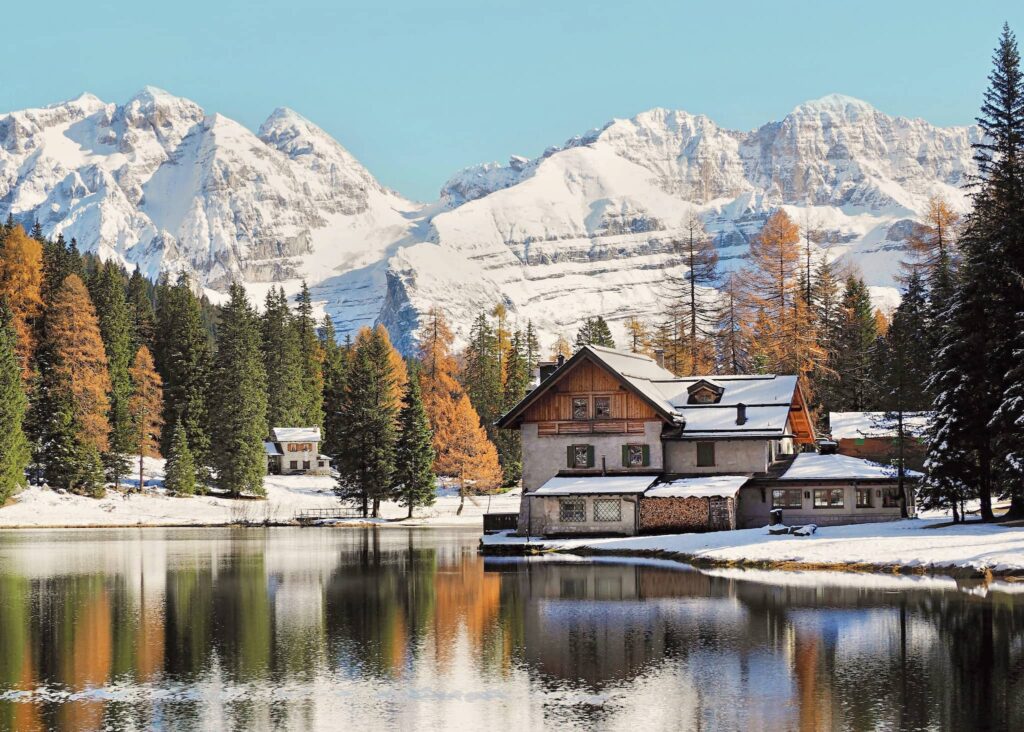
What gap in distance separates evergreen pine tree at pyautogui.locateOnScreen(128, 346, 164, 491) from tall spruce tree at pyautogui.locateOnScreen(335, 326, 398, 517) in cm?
1763

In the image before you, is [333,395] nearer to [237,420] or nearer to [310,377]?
[310,377]

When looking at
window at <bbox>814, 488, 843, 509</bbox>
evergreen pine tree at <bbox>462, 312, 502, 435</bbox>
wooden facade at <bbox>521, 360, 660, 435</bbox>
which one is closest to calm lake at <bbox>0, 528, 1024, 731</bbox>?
window at <bbox>814, 488, 843, 509</bbox>

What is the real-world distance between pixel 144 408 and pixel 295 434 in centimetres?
3270

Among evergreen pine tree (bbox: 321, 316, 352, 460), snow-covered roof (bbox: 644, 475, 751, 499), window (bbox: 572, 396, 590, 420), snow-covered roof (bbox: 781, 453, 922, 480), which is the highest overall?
evergreen pine tree (bbox: 321, 316, 352, 460)

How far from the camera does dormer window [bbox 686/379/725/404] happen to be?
7219cm

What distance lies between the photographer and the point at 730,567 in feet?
165

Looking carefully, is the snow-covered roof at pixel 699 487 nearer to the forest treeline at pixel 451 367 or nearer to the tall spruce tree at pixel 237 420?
the forest treeline at pixel 451 367

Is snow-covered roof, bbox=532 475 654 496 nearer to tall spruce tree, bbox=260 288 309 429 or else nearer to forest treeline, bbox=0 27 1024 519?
forest treeline, bbox=0 27 1024 519

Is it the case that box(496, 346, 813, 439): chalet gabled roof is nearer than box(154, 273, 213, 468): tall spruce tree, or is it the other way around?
box(496, 346, 813, 439): chalet gabled roof

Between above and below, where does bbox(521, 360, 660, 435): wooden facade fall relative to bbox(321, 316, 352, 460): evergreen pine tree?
below

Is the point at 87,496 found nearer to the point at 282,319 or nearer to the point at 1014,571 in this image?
the point at 282,319

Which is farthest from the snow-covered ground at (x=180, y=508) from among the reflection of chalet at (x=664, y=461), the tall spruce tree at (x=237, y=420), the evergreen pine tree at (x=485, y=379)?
the reflection of chalet at (x=664, y=461)

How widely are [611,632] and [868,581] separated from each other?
14421 mm

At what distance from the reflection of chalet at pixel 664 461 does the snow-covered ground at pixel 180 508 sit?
2910 centimetres
